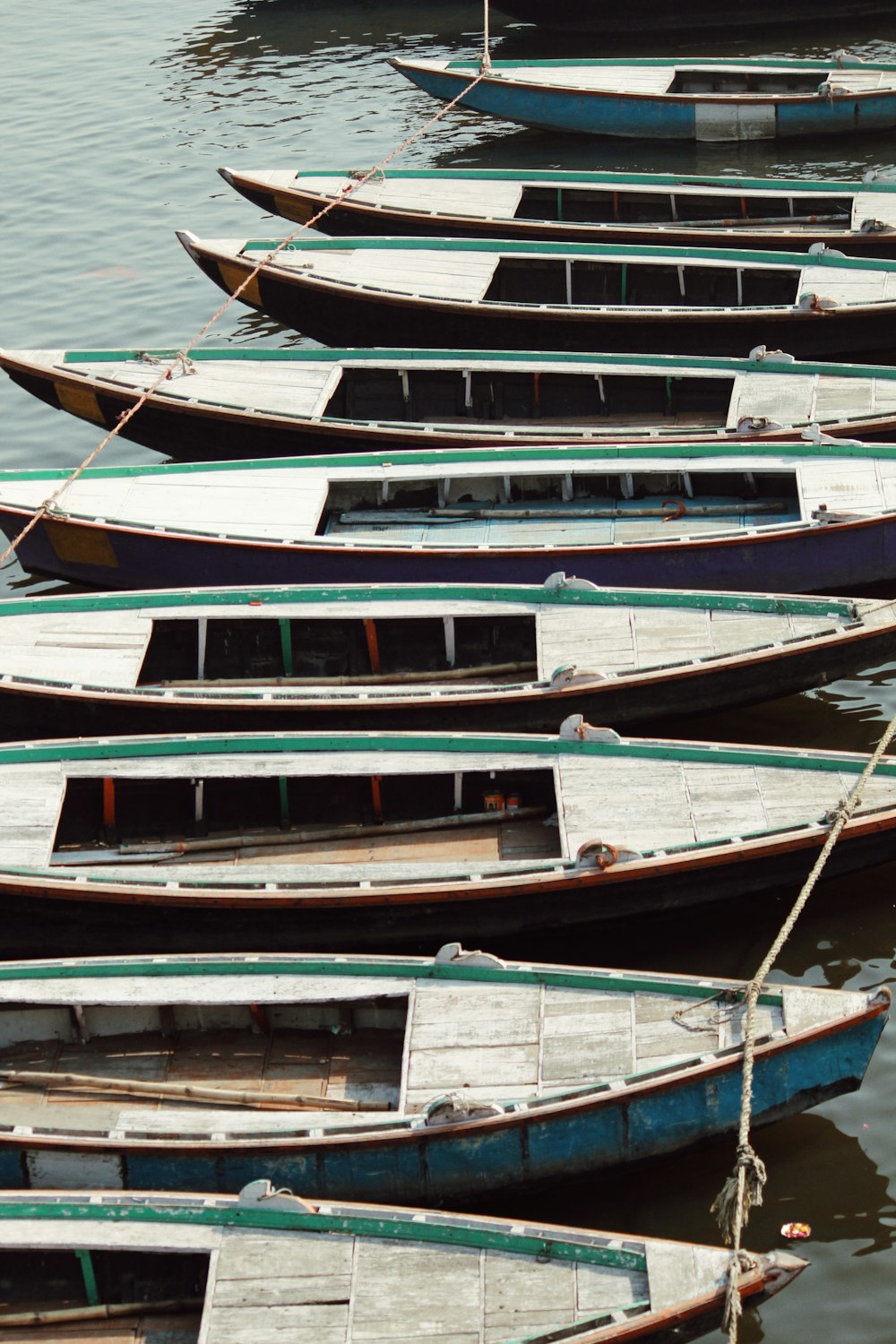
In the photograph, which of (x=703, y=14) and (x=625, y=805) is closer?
(x=625, y=805)

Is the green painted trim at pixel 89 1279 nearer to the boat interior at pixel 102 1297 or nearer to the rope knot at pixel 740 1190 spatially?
the boat interior at pixel 102 1297

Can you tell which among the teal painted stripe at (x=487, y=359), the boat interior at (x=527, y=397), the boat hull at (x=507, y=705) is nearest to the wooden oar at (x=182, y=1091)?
the boat hull at (x=507, y=705)

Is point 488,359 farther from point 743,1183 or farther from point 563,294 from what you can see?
point 743,1183

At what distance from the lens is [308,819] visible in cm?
1428

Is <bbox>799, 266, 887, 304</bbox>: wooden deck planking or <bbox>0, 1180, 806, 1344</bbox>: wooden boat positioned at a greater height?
<bbox>799, 266, 887, 304</bbox>: wooden deck planking

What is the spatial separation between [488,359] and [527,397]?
2.83 ft

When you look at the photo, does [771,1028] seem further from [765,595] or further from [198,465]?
[198,465]

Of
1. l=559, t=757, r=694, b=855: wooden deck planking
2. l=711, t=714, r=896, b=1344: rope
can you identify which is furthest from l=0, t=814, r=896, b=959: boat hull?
l=711, t=714, r=896, b=1344: rope

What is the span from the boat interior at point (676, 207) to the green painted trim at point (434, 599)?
11.0 meters

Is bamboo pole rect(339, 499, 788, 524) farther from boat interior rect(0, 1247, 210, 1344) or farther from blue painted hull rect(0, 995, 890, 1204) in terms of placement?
boat interior rect(0, 1247, 210, 1344)

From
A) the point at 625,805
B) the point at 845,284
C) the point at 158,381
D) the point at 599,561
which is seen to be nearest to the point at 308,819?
the point at 625,805

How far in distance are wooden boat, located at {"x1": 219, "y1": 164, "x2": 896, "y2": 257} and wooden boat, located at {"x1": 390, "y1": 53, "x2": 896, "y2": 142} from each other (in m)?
4.77

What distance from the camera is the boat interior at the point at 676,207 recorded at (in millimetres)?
24547

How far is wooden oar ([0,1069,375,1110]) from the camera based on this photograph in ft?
37.1
